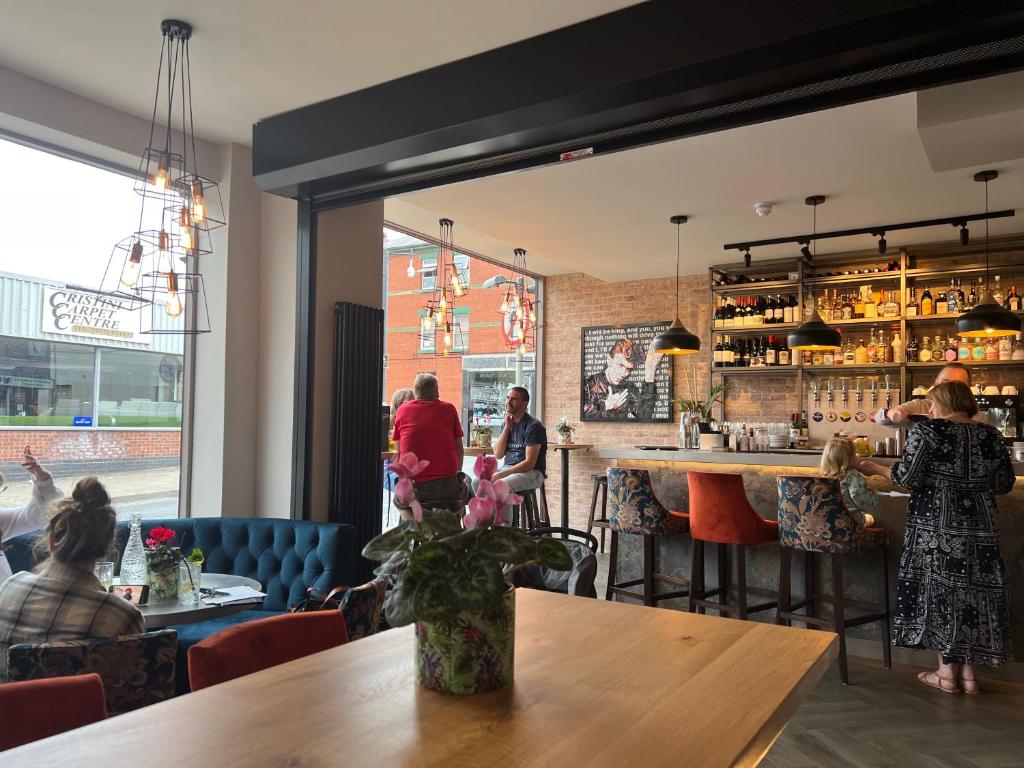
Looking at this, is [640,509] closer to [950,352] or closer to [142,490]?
[142,490]

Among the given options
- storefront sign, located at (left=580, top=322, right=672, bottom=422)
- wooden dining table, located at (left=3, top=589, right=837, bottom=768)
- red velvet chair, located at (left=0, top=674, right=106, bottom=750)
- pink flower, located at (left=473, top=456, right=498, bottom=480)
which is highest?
storefront sign, located at (left=580, top=322, right=672, bottom=422)

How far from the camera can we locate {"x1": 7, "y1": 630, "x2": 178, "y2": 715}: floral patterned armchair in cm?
186

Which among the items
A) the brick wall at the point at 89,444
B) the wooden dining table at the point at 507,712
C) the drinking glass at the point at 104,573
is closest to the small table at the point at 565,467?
the brick wall at the point at 89,444

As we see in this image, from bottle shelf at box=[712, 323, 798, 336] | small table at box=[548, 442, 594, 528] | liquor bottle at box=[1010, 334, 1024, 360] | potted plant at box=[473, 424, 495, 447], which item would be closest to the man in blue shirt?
Result: small table at box=[548, 442, 594, 528]

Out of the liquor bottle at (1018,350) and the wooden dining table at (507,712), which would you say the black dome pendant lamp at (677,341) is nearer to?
the liquor bottle at (1018,350)

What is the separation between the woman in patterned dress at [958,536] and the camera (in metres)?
3.77

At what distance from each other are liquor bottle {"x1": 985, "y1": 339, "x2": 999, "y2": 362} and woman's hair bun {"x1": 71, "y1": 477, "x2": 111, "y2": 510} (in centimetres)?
689

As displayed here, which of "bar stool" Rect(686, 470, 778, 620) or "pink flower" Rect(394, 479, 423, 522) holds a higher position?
"pink flower" Rect(394, 479, 423, 522)

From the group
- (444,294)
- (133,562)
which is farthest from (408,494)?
(444,294)

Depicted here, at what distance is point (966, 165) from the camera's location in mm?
4457

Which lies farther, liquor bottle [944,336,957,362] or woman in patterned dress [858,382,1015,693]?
liquor bottle [944,336,957,362]

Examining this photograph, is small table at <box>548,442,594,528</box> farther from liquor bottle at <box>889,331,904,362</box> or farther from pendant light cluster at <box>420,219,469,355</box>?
liquor bottle at <box>889,331,904,362</box>

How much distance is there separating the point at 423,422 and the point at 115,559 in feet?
6.28

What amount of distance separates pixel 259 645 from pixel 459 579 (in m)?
0.73
